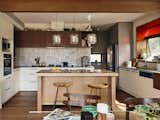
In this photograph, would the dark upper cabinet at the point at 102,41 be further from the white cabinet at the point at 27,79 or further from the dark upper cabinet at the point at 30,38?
the white cabinet at the point at 27,79

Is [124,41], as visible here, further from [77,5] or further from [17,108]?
[17,108]

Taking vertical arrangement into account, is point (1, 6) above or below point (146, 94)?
above

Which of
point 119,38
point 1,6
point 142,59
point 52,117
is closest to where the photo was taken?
point 52,117

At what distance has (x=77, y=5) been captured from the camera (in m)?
4.39

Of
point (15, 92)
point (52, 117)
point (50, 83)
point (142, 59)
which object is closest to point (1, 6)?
point (50, 83)

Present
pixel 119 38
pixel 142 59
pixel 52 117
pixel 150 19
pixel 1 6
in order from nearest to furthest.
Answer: pixel 52 117 < pixel 1 6 < pixel 150 19 < pixel 142 59 < pixel 119 38

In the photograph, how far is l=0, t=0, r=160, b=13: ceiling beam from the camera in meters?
4.34

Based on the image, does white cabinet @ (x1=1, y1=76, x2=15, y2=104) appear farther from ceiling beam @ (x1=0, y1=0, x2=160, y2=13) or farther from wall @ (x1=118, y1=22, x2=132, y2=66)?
wall @ (x1=118, y1=22, x2=132, y2=66)

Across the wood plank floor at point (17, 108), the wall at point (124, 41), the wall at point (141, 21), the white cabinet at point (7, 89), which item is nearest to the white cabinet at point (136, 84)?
the wall at point (124, 41)

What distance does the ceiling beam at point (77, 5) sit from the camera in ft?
14.3

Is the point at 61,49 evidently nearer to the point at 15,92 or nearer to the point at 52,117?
the point at 15,92

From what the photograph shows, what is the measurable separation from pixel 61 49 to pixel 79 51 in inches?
29.3

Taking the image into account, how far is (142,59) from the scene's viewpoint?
24.4 feet

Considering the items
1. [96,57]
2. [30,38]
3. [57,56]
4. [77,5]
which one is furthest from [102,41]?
[77,5]
